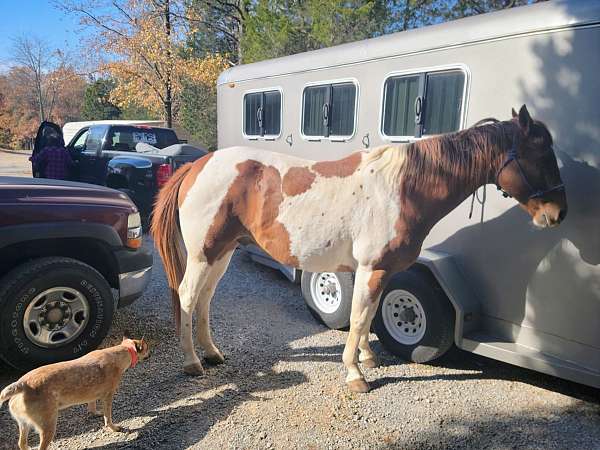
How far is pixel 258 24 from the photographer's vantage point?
13242 millimetres

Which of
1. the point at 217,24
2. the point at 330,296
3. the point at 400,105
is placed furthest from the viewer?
the point at 217,24

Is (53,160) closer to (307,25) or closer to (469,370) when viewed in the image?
(307,25)

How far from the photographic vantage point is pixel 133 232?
158 inches

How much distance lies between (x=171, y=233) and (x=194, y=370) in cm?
112

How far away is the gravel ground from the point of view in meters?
2.92

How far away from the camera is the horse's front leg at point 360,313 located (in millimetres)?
3377

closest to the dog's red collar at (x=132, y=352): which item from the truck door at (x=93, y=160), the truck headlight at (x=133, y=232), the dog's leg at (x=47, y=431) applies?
the dog's leg at (x=47, y=431)

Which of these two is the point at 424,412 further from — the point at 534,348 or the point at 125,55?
the point at 125,55

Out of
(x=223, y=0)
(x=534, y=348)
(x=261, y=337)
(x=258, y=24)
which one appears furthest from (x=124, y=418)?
(x=223, y=0)

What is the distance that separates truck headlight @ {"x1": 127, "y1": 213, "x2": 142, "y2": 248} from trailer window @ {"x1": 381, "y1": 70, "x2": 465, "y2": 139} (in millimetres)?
2446

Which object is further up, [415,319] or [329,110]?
[329,110]

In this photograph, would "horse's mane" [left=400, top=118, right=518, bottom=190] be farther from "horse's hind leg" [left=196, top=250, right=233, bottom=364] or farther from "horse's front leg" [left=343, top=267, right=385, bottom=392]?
"horse's hind leg" [left=196, top=250, right=233, bottom=364]

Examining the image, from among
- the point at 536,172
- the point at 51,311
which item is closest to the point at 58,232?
the point at 51,311

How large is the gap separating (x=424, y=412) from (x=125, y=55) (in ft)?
55.2
